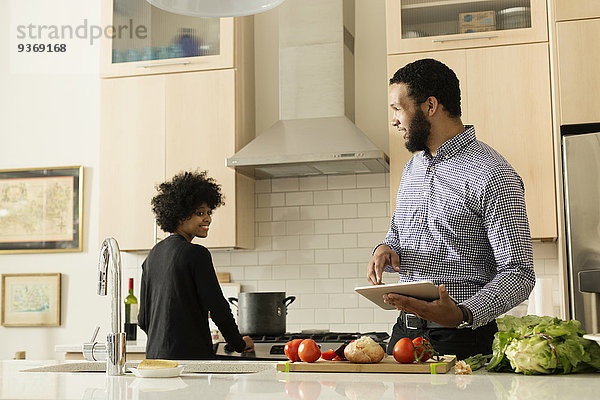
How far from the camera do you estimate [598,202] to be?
338 centimetres

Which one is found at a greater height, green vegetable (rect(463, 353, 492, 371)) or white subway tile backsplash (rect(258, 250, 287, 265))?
white subway tile backsplash (rect(258, 250, 287, 265))

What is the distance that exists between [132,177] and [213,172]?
477 mm

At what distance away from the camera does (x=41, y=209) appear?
4676mm

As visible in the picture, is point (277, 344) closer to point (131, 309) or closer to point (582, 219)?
point (131, 309)

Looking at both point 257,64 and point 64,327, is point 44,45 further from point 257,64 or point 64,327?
point 64,327

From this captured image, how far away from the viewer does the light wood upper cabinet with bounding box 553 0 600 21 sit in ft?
11.9

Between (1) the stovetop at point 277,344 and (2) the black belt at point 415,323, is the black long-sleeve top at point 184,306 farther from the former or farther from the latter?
(2) the black belt at point 415,323

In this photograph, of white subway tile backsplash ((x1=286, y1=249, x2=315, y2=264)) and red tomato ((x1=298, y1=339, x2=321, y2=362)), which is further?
white subway tile backsplash ((x1=286, y1=249, x2=315, y2=264))

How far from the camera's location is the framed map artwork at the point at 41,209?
4.63 metres

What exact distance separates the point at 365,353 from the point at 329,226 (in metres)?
2.51

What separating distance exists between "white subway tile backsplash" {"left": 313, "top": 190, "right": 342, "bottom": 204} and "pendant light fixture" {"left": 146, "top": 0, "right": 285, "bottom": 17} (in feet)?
6.65

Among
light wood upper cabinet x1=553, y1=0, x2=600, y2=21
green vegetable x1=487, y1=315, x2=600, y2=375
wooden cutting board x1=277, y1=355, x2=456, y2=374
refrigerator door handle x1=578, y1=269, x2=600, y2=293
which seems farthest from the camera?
light wood upper cabinet x1=553, y1=0, x2=600, y2=21

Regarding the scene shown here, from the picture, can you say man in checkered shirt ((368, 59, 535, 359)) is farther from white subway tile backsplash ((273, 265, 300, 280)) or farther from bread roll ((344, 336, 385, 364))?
white subway tile backsplash ((273, 265, 300, 280))

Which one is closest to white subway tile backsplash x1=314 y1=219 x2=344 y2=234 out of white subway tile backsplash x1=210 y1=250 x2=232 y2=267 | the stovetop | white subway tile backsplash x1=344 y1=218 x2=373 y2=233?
white subway tile backsplash x1=344 y1=218 x2=373 y2=233
